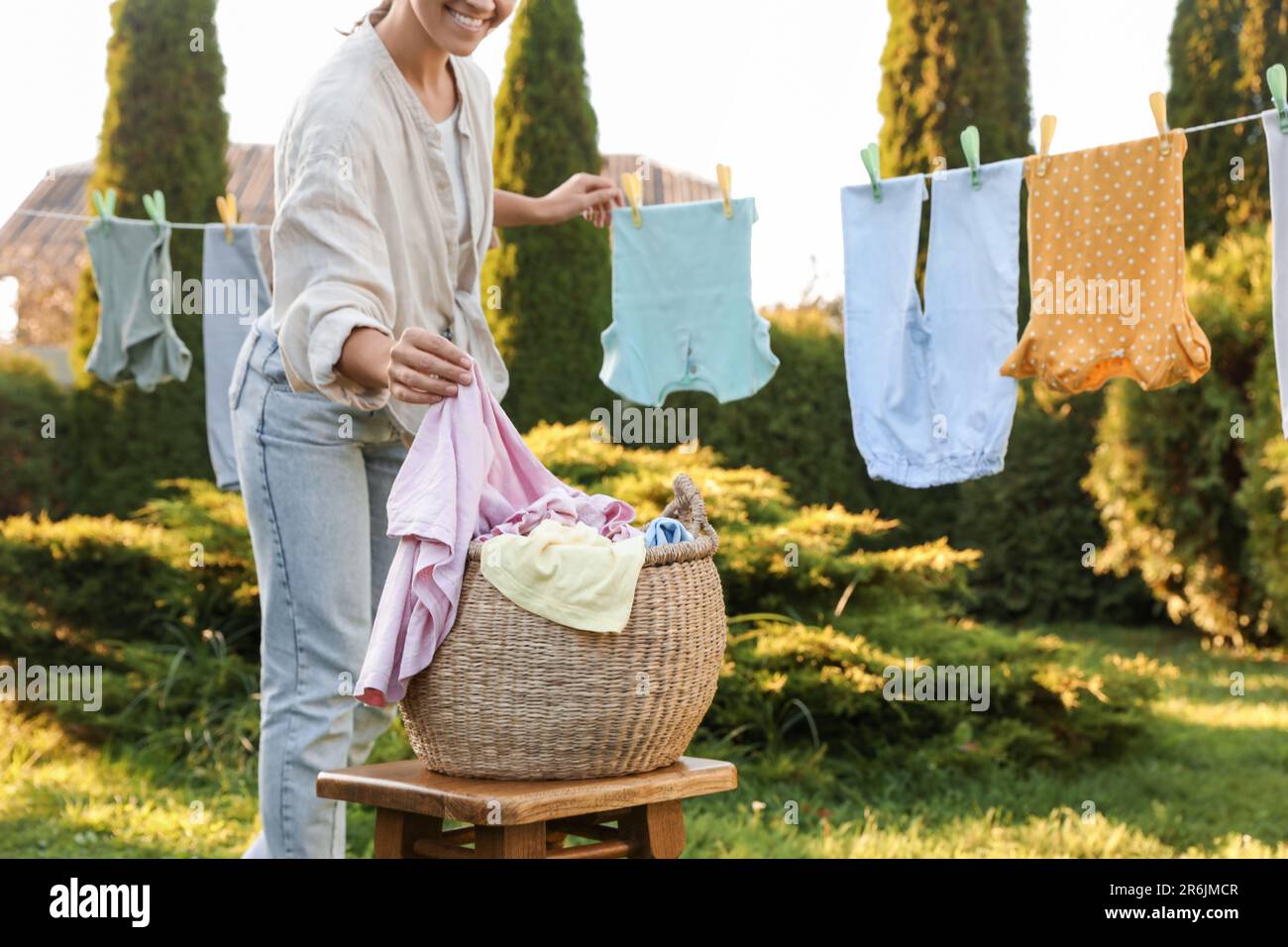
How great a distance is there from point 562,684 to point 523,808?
174 millimetres

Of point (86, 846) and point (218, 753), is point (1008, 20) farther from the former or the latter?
point (86, 846)

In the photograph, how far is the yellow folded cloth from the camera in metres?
1.79

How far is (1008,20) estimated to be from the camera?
7.32 metres

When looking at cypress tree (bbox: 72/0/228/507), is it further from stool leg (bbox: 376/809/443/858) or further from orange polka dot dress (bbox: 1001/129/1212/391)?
stool leg (bbox: 376/809/443/858)

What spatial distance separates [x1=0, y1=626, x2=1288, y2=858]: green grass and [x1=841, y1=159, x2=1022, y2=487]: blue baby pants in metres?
1.13

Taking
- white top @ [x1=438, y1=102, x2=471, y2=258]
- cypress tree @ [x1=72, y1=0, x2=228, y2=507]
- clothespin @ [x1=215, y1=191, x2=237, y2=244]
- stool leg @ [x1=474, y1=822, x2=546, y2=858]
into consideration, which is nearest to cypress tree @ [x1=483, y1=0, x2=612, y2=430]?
cypress tree @ [x1=72, y1=0, x2=228, y2=507]

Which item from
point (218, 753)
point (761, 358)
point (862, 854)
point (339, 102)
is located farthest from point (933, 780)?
point (339, 102)

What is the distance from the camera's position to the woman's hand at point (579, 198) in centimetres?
299

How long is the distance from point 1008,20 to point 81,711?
5.62 m

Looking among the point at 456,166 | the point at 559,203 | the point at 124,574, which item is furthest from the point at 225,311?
the point at 456,166

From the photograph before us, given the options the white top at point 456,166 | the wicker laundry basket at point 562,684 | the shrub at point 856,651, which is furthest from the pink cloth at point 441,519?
the shrub at point 856,651

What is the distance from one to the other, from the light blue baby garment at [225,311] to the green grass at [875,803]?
44.2 inches

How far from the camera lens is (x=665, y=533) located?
1980mm

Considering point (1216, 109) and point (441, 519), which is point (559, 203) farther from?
point (1216, 109)
